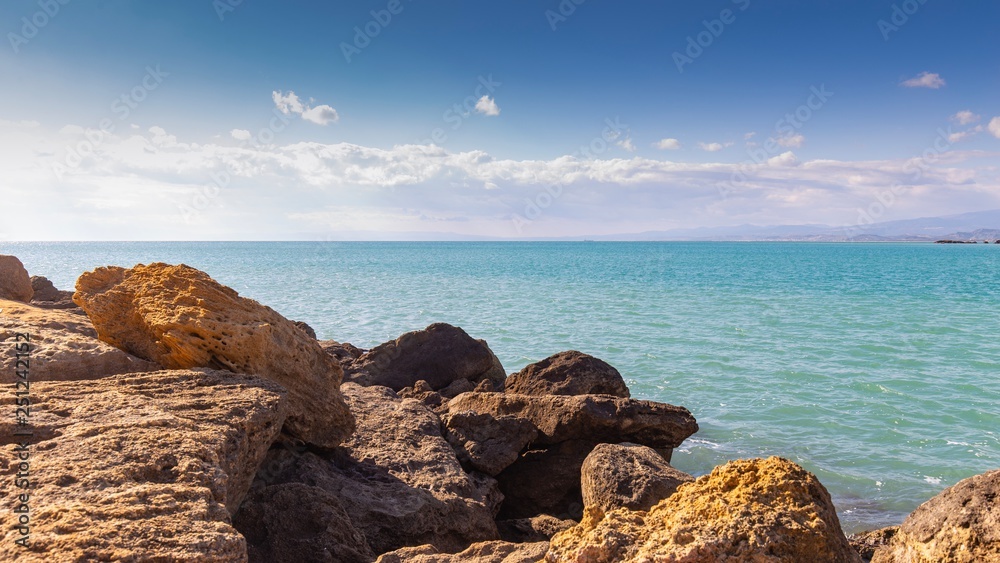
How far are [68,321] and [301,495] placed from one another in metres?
4.35

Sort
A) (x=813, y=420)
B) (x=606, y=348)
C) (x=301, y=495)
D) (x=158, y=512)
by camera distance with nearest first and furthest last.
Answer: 1. (x=158, y=512)
2. (x=301, y=495)
3. (x=813, y=420)
4. (x=606, y=348)

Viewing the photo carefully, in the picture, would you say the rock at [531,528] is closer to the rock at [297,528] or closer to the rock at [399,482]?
the rock at [399,482]

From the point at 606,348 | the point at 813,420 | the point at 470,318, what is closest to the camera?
the point at 813,420

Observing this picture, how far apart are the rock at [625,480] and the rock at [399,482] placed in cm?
99

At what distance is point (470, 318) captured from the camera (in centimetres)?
2441

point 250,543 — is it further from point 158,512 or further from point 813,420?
point 813,420

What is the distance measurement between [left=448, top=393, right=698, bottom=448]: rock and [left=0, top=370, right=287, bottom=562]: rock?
3.11 m

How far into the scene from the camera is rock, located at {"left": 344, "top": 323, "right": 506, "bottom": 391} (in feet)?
36.2

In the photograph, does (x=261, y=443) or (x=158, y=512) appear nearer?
(x=158, y=512)

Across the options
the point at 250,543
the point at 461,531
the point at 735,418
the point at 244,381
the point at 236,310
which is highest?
the point at 236,310

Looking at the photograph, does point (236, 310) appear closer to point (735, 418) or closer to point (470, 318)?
point (735, 418)

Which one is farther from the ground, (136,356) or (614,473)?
(136,356)

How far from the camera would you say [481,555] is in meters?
3.80

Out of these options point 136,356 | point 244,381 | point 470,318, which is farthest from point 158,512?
point 470,318
